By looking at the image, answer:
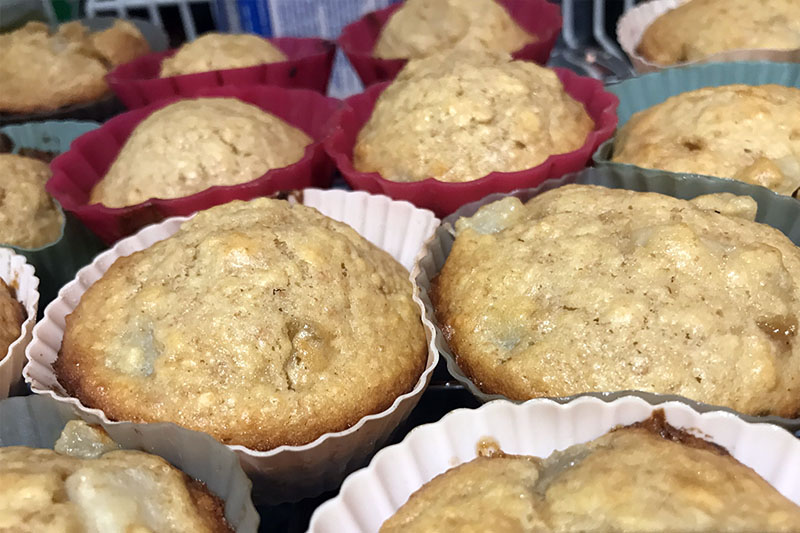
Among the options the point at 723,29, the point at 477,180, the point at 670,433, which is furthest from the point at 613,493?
the point at 723,29

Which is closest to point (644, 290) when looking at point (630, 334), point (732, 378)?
point (630, 334)

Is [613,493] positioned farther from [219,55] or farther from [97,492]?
[219,55]

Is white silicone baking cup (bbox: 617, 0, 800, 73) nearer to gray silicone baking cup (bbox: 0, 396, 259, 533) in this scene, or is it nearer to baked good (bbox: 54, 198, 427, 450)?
baked good (bbox: 54, 198, 427, 450)

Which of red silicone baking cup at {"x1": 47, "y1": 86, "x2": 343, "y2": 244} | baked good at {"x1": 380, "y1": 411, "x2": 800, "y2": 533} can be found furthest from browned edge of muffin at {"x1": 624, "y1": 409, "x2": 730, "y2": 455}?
red silicone baking cup at {"x1": 47, "y1": 86, "x2": 343, "y2": 244}

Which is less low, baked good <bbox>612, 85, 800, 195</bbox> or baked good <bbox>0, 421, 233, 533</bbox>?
baked good <bbox>612, 85, 800, 195</bbox>

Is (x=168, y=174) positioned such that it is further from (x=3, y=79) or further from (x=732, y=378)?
(x=732, y=378)
